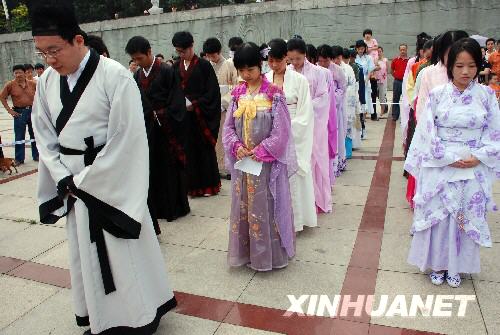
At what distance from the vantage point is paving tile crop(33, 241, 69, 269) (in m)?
3.88

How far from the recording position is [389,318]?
2.83 meters

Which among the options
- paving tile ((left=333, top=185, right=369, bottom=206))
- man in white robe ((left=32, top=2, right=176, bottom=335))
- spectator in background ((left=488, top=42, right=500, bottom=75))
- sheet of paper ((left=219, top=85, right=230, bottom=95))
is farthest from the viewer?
spectator in background ((left=488, top=42, right=500, bottom=75))

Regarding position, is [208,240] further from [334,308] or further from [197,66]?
[197,66]

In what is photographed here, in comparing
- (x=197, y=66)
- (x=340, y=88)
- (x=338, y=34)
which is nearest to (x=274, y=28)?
(x=338, y=34)

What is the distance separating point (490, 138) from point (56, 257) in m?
3.76

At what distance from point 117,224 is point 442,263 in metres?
2.33

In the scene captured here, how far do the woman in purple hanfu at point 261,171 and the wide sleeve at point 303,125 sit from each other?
52 centimetres

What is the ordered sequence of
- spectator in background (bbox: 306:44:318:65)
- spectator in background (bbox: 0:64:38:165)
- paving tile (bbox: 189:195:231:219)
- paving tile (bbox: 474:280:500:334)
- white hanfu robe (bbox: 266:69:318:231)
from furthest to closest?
spectator in background (bbox: 0:64:38:165) → spectator in background (bbox: 306:44:318:65) → paving tile (bbox: 189:195:231:219) → white hanfu robe (bbox: 266:69:318:231) → paving tile (bbox: 474:280:500:334)

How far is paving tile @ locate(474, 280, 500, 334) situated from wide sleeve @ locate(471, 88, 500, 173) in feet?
2.86

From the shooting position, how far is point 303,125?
3.97 meters

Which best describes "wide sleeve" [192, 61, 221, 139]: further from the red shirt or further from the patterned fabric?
the red shirt

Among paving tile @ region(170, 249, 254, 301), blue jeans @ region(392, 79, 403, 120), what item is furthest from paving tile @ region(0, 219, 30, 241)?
blue jeans @ region(392, 79, 403, 120)

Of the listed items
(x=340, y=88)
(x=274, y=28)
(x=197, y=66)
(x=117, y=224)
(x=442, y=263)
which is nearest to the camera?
(x=117, y=224)

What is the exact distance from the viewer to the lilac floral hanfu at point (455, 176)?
3.02 metres
